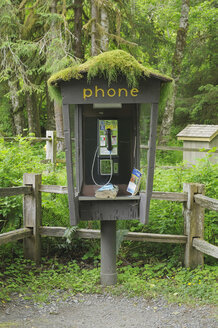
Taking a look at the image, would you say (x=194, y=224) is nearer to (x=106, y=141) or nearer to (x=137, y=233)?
(x=137, y=233)

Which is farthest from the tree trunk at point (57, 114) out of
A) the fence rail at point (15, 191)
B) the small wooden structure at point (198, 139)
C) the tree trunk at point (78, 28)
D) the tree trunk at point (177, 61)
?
the fence rail at point (15, 191)

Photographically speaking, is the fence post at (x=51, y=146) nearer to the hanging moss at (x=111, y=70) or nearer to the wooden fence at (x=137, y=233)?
the wooden fence at (x=137, y=233)

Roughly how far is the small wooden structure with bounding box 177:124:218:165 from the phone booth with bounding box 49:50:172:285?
5.88m

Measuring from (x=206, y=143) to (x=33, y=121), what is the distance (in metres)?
8.51

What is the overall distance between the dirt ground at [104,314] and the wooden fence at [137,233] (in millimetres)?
936

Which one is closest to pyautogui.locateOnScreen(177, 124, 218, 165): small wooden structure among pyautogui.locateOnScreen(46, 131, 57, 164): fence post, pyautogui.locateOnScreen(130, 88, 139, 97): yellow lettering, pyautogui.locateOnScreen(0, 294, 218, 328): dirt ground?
pyautogui.locateOnScreen(46, 131, 57, 164): fence post

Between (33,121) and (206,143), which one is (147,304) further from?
(33,121)

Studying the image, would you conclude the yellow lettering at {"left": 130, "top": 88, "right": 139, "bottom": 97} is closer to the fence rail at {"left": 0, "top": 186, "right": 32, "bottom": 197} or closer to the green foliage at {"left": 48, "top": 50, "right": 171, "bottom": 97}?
the green foliage at {"left": 48, "top": 50, "right": 171, "bottom": 97}

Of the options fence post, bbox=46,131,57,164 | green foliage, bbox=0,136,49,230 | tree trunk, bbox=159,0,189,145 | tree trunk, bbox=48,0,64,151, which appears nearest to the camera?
green foliage, bbox=0,136,49,230

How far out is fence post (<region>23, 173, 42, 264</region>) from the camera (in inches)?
221

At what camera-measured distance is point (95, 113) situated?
5168mm

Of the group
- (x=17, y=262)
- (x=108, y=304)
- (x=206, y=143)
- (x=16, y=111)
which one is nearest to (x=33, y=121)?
(x=16, y=111)

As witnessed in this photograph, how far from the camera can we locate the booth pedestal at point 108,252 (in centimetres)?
492

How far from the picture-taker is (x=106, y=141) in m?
5.00
